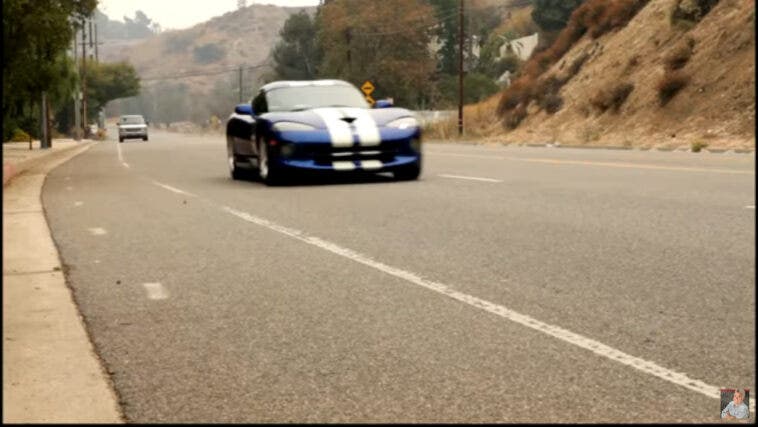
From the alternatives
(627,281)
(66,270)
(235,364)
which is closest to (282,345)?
(235,364)

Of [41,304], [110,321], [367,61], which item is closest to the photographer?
[110,321]

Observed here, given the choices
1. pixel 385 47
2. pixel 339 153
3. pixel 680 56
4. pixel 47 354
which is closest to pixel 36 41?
pixel 339 153

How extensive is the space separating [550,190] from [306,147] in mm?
3222

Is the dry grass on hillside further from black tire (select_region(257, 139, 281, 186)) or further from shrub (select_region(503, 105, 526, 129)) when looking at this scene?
black tire (select_region(257, 139, 281, 186))

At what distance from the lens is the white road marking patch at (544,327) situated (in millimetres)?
4148

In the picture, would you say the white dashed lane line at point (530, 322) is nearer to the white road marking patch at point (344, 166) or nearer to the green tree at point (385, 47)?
the white road marking patch at point (344, 166)

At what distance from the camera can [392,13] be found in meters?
88.6

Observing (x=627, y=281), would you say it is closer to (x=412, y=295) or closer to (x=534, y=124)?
(x=412, y=295)

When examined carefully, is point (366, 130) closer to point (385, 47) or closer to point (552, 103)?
point (552, 103)

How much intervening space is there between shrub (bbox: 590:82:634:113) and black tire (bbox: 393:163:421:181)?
84.9ft

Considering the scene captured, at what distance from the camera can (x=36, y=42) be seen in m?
19.4

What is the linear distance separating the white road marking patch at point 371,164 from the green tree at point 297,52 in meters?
85.8

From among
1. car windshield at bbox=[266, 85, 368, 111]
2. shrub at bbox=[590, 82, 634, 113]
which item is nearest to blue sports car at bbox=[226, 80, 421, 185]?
car windshield at bbox=[266, 85, 368, 111]

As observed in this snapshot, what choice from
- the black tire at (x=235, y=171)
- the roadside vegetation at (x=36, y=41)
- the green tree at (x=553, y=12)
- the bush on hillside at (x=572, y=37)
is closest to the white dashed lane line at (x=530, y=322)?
the black tire at (x=235, y=171)
